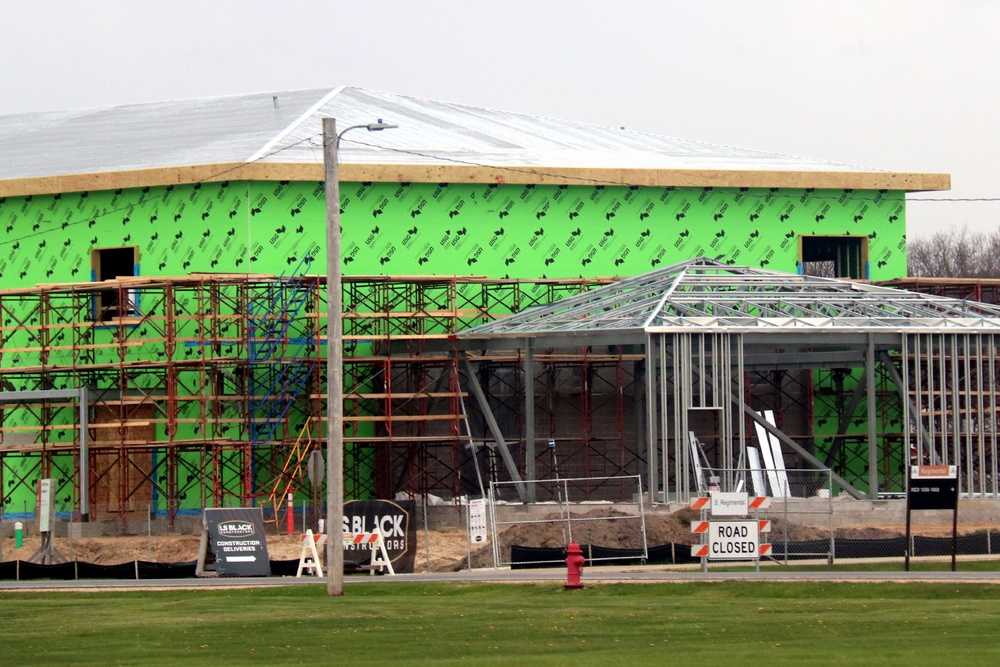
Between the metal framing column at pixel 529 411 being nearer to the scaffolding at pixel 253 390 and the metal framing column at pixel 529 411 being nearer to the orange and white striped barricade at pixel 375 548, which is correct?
the scaffolding at pixel 253 390

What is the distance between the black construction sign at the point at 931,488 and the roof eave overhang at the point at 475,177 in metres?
19.5

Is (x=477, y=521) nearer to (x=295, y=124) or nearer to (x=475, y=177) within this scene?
(x=475, y=177)

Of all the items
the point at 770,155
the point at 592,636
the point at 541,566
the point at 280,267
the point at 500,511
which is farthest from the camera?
the point at 770,155

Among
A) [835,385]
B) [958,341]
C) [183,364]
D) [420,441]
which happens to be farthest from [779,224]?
[183,364]

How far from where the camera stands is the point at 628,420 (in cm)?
4925

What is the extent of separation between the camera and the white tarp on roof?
159ft

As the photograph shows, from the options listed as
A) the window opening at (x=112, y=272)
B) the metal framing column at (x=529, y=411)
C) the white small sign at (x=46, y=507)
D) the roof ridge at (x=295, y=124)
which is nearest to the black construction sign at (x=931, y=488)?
the metal framing column at (x=529, y=411)

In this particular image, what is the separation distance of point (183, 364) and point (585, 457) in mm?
11131

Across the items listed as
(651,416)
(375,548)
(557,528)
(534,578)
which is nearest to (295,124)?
(651,416)

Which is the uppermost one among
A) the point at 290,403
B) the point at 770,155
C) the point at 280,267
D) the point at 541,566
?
the point at 770,155

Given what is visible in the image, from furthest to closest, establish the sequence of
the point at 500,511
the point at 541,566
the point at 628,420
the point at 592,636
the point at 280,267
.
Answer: the point at 628,420 → the point at 280,267 → the point at 500,511 → the point at 541,566 → the point at 592,636

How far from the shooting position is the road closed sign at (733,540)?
3063 cm

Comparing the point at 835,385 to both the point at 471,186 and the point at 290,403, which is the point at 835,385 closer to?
the point at 471,186

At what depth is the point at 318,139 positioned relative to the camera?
48.8 m
